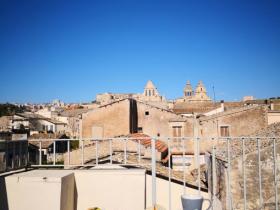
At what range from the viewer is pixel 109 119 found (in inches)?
944

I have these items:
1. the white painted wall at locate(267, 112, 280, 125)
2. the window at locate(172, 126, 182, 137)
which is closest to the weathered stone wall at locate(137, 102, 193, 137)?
the window at locate(172, 126, 182, 137)

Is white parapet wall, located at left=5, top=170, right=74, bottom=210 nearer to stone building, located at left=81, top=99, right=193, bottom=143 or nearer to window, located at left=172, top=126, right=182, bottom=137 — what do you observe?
stone building, located at left=81, top=99, right=193, bottom=143

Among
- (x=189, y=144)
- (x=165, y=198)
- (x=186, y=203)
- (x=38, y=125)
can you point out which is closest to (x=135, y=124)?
(x=189, y=144)

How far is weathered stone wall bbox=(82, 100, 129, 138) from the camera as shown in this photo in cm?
2388

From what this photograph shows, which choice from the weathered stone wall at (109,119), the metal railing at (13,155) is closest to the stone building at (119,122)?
the weathered stone wall at (109,119)

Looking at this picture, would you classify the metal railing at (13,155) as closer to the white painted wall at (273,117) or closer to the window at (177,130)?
the window at (177,130)

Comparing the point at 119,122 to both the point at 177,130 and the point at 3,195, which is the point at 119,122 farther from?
the point at 3,195

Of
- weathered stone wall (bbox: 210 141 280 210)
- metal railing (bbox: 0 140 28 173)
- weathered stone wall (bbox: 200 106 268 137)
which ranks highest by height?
weathered stone wall (bbox: 200 106 268 137)

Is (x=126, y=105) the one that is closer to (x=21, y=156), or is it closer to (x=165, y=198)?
(x=165, y=198)

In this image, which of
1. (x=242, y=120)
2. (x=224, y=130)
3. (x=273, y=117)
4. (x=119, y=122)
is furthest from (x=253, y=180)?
(x=273, y=117)

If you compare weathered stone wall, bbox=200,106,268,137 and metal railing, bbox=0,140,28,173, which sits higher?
weathered stone wall, bbox=200,106,268,137

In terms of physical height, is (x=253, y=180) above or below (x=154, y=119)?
below

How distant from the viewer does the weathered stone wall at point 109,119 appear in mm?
23875

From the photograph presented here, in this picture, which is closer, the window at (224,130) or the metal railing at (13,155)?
the metal railing at (13,155)
